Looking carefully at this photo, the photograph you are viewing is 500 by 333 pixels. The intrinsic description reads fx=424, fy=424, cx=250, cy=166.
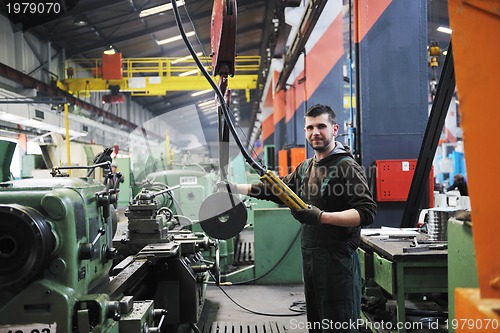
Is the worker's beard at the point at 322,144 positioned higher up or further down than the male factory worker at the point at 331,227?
higher up

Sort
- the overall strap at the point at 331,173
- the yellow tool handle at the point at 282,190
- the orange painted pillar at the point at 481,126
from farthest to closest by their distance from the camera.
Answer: the overall strap at the point at 331,173 → the yellow tool handle at the point at 282,190 → the orange painted pillar at the point at 481,126

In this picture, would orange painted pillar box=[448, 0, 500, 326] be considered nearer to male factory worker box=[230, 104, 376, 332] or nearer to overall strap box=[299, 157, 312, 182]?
male factory worker box=[230, 104, 376, 332]

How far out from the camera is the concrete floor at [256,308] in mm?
3133

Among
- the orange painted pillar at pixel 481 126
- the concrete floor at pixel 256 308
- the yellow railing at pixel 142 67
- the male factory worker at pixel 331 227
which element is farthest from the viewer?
the yellow railing at pixel 142 67

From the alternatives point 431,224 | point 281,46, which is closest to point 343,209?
point 431,224

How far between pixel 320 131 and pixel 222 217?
652 mm

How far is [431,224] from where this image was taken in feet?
7.75

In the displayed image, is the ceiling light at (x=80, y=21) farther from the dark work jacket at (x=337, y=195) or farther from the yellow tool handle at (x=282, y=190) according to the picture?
the yellow tool handle at (x=282, y=190)

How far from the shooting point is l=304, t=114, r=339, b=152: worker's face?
202 cm

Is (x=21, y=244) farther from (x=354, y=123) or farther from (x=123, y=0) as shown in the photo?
(x=123, y=0)

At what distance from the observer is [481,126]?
2.85 ft

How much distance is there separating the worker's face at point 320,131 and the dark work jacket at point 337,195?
0.20 ft

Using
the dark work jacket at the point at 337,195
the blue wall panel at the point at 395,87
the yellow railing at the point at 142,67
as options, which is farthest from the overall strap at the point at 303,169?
the yellow railing at the point at 142,67

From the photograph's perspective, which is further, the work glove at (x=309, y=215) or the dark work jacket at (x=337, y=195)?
the dark work jacket at (x=337, y=195)
